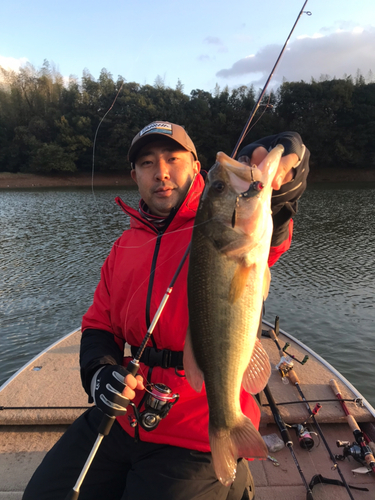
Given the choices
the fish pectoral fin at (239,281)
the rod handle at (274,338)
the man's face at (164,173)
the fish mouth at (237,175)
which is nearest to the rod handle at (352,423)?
the rod handle at (274,338)

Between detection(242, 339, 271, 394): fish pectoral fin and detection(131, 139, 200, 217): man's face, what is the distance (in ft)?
4.55

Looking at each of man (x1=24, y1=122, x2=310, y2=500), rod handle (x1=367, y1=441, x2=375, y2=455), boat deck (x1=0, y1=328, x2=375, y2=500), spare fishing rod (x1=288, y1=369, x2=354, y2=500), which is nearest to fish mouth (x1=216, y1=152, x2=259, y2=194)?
man (x1=24, y1=122, x2=310, y2=500)

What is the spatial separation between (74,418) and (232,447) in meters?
2.60

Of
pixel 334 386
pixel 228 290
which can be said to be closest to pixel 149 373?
pixel 228 290

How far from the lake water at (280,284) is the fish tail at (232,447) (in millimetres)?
5478

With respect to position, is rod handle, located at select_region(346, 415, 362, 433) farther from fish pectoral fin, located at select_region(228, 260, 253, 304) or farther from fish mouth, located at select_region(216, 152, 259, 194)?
fish mouth, located at select_region(216, 152, 259, 194)

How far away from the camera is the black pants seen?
2.19m

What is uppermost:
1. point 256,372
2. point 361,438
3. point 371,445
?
point 256,372

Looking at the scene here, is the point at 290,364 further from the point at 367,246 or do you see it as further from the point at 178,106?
the point at 178,106

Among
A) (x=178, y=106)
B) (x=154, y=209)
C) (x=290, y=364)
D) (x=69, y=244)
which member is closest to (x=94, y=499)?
(x=154, y=209)

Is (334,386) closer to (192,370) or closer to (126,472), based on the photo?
(126,472)

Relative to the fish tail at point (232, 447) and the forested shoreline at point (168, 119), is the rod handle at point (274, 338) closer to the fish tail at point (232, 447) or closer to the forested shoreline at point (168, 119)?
the fish tail at point (232, 447)

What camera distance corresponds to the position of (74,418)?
13.0ft

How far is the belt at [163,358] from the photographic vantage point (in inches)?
98.3
